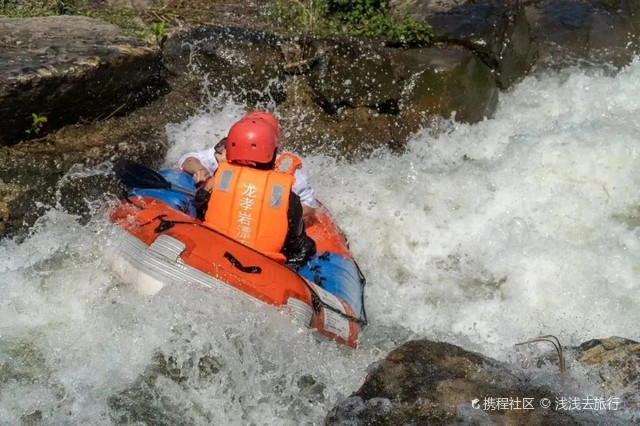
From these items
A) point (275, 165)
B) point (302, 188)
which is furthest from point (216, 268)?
point (302, 188)

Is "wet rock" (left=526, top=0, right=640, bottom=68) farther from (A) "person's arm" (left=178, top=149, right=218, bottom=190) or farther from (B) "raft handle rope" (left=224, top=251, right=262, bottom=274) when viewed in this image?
(B) "raft handle rope" (left=224, top=251, right=262, bottom=274)

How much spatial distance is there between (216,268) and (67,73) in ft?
7.77

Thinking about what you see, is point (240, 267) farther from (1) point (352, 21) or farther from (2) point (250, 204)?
(1) point (352, 21)

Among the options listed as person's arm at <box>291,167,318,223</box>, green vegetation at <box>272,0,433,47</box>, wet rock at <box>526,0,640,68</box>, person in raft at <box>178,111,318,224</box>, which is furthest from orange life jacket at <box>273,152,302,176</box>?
wet rock at <box>526,0,640,68</box>

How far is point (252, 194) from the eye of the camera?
4.93 metres

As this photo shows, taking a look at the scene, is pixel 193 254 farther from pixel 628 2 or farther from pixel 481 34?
pixel 628 2

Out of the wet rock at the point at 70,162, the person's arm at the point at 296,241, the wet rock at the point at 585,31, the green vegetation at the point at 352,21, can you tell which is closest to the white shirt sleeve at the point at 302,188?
the person's arm at the point at 296,241

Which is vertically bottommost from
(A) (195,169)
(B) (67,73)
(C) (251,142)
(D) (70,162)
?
(D) (70,162)

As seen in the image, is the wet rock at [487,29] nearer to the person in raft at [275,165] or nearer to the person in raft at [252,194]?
the person in raft at [275,165]

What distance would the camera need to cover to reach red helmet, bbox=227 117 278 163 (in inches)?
195

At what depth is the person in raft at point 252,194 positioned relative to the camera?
194 inches

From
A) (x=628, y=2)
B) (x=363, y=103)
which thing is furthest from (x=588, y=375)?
(x=628, y=2)

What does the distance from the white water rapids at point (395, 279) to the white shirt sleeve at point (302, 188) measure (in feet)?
3.02

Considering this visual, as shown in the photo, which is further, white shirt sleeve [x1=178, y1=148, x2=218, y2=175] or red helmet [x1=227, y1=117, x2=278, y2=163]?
white shirt sleeve [x1=178, y1=148, x2=218, y2=175]
